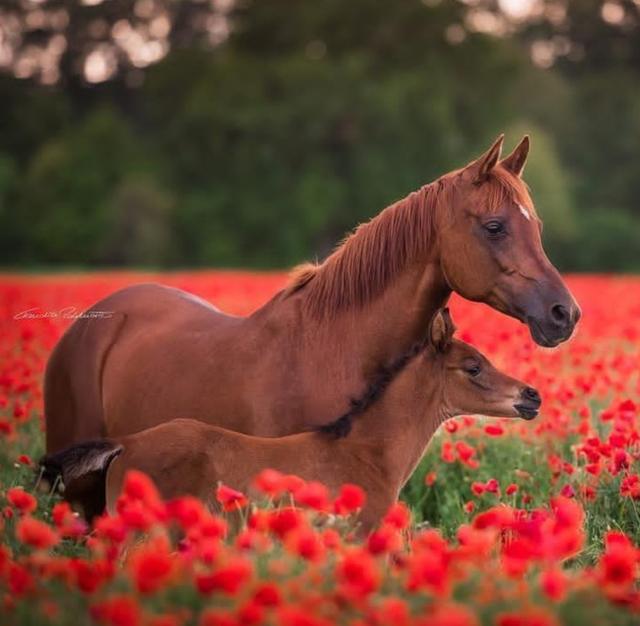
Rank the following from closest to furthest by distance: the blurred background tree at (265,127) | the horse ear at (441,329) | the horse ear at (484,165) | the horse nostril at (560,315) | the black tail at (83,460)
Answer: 1. the black tail at (83,460)
2. the horse nostril at (560,315)
3. the horse ear at (484,165)
4. the horse ear at (441,329)
5. the blurred background tree at (265,127)

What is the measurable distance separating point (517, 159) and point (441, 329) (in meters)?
0.92

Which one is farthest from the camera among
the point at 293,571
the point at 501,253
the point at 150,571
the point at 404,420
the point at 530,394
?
the point at 530,394

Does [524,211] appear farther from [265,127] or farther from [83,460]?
[265,127]

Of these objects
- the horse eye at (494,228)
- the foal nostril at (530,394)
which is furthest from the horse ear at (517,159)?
the foal nostril at (530,394)

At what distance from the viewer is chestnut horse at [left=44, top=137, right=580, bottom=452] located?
17.1ft

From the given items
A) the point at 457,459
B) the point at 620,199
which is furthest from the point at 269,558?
the point at 620,199

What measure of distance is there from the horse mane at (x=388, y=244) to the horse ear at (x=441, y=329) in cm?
37

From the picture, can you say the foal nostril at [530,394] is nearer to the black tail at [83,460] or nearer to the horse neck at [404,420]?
the horse neck at [404,420]

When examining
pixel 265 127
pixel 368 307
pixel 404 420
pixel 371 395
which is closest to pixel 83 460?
pixel 371 395

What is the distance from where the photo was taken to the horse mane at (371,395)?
5.41 meters

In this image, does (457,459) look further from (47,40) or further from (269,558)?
(47,40)

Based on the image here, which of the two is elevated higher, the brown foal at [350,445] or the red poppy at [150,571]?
the red poppy at [150,571]

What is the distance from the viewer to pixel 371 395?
18.1 feet

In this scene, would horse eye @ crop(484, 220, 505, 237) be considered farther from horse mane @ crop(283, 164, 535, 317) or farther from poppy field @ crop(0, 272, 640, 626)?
poppy field @ crop(0, 272, 640, 626)
